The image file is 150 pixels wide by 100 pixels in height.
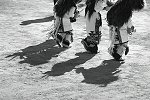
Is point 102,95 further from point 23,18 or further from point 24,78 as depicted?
point 23,18

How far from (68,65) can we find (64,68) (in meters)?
0.23

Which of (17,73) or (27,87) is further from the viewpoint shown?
(17,73)

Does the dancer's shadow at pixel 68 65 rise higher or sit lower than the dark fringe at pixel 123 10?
lower

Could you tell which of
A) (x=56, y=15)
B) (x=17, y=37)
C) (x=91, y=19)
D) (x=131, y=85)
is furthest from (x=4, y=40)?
(x=131, y=85)

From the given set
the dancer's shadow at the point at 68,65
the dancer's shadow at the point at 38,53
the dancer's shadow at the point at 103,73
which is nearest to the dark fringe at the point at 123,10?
the dancer's shadow at the point at 103,73

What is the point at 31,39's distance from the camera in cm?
1086

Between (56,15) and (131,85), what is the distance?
3.15 m

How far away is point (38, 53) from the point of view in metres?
9.77

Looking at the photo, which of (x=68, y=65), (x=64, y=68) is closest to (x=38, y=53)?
(x=68, y=65)

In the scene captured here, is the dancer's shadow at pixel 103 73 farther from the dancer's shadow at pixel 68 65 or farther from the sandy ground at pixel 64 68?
the dancer's shadow at pixel 68 65

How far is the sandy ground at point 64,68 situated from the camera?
7426 millimetres

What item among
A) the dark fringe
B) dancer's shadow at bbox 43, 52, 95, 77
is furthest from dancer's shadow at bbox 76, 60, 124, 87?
the dark fringe

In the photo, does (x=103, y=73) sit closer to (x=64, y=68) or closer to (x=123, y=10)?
(x=64, y=68)

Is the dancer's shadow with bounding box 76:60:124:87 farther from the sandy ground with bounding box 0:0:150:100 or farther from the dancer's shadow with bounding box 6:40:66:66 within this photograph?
the dancer's shadow with bounding box 6:40:66:66
